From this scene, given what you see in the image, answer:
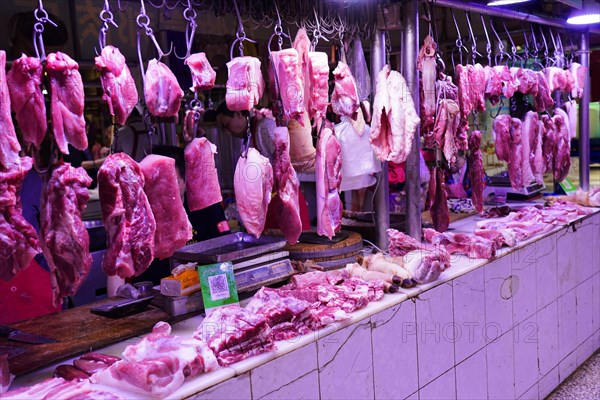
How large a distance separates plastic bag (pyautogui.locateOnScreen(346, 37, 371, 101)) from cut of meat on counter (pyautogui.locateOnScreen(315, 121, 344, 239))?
1.98 ft

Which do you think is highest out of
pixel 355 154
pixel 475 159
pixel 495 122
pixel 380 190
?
pixel 495 122

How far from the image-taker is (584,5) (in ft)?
18.3

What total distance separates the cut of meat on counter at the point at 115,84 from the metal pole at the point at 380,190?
187 centimetres

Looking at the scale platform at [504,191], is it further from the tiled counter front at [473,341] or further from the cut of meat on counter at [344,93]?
the cut of meat on counter at [344,93]

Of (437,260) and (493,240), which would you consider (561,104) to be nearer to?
(493,240)

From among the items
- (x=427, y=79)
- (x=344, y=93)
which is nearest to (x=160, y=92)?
(x=344, y=93)

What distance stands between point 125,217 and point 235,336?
68 centimetres

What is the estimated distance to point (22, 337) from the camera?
9.11 feet

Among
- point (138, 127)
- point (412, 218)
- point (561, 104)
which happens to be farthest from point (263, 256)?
point (561, 104)

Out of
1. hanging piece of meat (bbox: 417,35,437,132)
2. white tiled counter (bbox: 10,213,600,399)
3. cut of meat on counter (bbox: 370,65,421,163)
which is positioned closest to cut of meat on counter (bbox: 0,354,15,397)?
white tiled counter (bbox: 10,213,600,399)

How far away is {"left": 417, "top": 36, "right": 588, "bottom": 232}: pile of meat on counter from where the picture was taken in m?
4.23

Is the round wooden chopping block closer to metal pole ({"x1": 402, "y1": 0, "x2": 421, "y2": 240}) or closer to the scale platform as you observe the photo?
metal pole ({"x1": 402, "y1": 0, "x2": 421, "y2": 240})

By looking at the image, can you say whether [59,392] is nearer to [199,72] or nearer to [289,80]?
[199,72]

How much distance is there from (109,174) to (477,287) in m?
2.43
